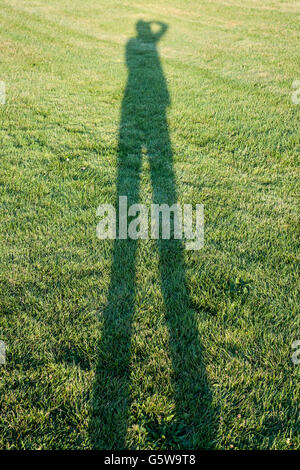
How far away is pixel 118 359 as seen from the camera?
2189 mm

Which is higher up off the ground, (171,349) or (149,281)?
(149,281)

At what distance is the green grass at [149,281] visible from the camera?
1941mm

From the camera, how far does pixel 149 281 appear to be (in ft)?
8.96

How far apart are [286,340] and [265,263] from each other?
75 cm

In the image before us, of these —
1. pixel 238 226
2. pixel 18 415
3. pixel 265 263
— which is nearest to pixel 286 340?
pixel 265 263

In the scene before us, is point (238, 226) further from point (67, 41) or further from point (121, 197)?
point (67, 41)

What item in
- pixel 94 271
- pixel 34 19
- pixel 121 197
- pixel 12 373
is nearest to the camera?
pixel 12 373

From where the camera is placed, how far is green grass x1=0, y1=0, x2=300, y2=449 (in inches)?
76.4

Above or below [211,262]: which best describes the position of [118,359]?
below

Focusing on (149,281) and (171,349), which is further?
(149,281)

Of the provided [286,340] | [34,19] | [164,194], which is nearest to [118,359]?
[286,340]
